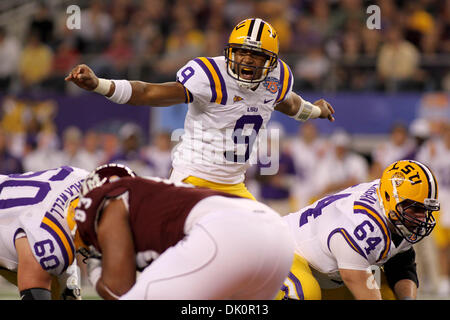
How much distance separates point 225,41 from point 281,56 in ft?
3.35

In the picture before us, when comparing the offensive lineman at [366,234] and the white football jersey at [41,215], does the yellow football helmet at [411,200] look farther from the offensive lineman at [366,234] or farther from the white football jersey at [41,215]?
the white football jersey at [41,215]

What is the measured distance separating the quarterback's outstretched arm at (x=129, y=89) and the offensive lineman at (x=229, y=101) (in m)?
0.02

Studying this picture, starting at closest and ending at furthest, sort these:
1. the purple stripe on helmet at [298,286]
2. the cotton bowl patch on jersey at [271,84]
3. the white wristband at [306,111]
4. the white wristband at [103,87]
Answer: the white wristband at [103,87] < the purple stripe on helmet at [298,286] < the cotton bowl patch on jersey at [271,84] < the white wristband at [306,111]

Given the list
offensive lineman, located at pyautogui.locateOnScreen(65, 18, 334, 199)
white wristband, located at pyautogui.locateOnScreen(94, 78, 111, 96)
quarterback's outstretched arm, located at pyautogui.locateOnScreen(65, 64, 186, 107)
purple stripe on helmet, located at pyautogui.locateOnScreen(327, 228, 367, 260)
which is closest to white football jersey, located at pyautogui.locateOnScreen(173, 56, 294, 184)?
offensive lineman, located at pyautogui.locateOnScreen(65, 18, 334, 199)

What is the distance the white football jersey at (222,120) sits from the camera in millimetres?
5320

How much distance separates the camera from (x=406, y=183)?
466 cm

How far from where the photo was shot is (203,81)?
17.1 ft

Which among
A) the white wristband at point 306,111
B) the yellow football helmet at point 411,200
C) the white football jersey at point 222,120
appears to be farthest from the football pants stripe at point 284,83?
the yellow football helmet at point 411,200

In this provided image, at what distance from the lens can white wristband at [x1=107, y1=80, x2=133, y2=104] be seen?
4.50 meters

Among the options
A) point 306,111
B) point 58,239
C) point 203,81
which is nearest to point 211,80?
point 203,81

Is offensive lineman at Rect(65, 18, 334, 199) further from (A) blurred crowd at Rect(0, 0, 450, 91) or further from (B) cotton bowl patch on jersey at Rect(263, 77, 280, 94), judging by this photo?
(A) blurred crowd at Rect(0, 0, 450, 91)

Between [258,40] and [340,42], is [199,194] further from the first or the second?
[340,42]

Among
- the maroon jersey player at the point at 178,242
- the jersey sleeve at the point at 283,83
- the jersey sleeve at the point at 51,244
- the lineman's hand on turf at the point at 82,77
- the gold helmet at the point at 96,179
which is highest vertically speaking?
the lineman's hand on turf at the point at 82,77
